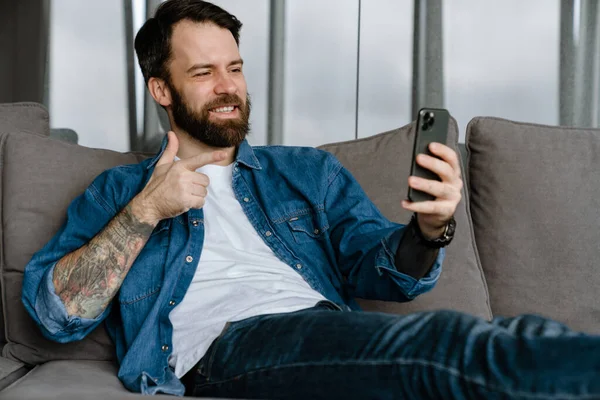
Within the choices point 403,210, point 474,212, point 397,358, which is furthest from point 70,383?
point 474,212

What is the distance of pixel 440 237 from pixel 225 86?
697 millimetres

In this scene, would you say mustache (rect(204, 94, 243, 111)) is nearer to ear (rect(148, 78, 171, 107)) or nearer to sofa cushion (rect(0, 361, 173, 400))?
ear (rect(148, 78, 171, 107))

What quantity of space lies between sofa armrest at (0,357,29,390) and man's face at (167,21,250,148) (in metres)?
0.62

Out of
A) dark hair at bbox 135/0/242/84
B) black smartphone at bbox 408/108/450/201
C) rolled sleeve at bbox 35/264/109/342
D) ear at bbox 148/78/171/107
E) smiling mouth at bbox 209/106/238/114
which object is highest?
dark hair at bbox 135/0/242/84

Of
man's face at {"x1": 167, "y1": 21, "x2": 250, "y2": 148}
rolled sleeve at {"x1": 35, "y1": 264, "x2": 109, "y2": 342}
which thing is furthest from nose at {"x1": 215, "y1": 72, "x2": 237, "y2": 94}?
rolled sleeve at {"x1": 35, "y1": 264, "x2": 109, "y2": 342}

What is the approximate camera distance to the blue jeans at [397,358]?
2.73ft

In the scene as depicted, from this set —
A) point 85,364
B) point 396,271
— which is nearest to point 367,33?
point 396,271

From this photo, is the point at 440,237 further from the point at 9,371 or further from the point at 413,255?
the point at 9,371

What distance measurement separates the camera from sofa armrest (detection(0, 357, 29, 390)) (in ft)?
4.64

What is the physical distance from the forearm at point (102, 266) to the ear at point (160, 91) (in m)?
0.52

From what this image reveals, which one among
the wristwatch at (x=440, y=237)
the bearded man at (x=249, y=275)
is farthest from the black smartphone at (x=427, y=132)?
the wristwatch at (x=440, y=237)

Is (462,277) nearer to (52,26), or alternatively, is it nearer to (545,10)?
(545,10)

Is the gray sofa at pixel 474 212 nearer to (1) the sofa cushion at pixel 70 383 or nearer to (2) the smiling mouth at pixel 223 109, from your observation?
(1) the sofa cushion at pixel 70 383

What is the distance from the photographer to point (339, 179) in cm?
161
